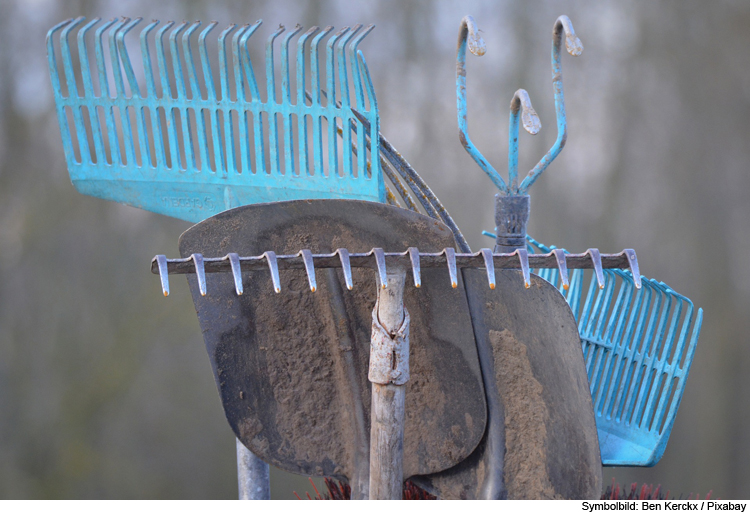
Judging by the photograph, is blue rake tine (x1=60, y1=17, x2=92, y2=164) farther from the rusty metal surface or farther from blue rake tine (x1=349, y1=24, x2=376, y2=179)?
the rusty metal surface

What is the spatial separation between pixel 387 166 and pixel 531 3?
1314mm

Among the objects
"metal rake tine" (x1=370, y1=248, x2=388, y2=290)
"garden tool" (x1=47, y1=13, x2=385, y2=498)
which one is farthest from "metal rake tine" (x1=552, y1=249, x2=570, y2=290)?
"garden tool" (x1=47, y1=13, x2=385, y2=498)

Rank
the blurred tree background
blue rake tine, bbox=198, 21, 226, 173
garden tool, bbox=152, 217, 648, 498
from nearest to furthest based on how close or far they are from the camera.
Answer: garden tool, bbox=152, 217, 648, 498
blue rake tine, bbox=198, 21, 226, 173
the blurred tree background

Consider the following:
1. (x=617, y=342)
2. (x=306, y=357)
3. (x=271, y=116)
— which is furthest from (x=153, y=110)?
(x=617, y=342)

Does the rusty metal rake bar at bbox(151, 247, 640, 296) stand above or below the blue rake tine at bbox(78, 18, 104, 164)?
below

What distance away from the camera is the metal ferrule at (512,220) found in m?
1.04

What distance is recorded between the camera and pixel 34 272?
2.38 metres

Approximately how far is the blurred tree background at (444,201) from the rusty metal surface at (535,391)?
4.37 ft

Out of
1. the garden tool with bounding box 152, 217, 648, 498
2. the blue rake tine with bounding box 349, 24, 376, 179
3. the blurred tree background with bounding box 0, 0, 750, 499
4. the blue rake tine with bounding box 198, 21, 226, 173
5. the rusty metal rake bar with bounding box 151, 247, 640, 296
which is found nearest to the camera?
the rusty metal rake bar with bounding box 151, 247, 640, 296

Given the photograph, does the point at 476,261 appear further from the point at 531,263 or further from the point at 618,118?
the point at 618,118

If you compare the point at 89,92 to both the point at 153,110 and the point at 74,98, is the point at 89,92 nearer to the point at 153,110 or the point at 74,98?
the point at 74,98

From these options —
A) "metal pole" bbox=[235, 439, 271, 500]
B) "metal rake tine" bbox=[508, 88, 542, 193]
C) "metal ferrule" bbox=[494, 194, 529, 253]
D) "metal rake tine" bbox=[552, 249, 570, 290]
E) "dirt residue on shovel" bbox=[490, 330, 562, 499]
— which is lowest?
→ "metal pole" bbox=[235, 439, 271, 500]

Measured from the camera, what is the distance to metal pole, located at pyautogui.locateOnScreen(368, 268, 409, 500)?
91 cm

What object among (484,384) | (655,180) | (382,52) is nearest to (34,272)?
(382,52)
